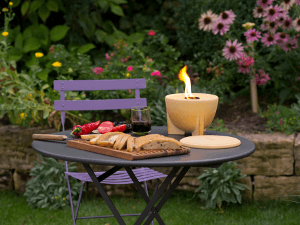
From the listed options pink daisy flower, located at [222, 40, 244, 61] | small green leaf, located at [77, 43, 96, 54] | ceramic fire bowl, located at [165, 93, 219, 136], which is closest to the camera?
ceramic fire bowl, located at [165, 93, 219, 136]

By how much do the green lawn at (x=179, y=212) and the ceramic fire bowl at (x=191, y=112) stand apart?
1.59 meters

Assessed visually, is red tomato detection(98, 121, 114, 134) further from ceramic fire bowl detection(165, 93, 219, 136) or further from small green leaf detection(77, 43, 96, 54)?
small green leaf detection(77, 43, 96, 54)

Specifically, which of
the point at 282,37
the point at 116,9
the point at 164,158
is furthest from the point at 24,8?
the point at 164,158

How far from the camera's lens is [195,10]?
4.89 metres

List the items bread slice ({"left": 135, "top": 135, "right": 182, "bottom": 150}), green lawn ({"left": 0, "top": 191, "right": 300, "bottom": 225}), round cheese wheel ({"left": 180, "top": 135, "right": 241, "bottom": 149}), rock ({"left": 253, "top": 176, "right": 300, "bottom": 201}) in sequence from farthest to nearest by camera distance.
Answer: rock ({"left": 253, "top": 176, "right": 300, "bottom": 201}) < green lawn ({"left": 0, "top": 191, "right": 300, "bottom": 225}) < round cheese wheel ({"left": 180, "top": 135, "right": 241, "bottom": 149}) < bread slice ({"left": 135, "top": 135, "right": 182, "bottom": 150})

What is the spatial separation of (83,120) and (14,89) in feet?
2.87

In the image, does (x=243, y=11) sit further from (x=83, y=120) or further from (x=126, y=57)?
(x=83, y=120)

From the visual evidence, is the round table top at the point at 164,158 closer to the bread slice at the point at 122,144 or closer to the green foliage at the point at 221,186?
the bread slice at the point at 122,144

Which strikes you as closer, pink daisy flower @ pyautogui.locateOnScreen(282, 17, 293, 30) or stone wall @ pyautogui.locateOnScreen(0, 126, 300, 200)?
stone wall @ pyautogui.locateOnScreen(0, 126, 300, 200)

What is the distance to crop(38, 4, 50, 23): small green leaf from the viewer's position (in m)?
5.13

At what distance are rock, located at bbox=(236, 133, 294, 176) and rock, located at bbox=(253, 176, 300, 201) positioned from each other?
0.06m

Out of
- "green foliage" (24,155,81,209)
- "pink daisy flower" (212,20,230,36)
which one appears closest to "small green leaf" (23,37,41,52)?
"green foliage" (24,155,81,209)

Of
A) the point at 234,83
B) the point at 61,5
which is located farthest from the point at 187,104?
the point at 61,5

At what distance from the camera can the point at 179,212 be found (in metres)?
3.45
